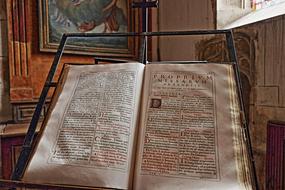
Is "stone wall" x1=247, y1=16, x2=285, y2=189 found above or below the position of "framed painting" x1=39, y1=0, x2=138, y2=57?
below

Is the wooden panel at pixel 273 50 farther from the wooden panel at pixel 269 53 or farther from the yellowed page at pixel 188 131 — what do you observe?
the yellowed page at pixel 188 131

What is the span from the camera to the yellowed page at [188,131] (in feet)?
2.10

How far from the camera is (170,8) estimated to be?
270 cm

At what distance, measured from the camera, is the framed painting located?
8.54 feet

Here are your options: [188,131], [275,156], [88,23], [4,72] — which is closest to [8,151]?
[4,72]

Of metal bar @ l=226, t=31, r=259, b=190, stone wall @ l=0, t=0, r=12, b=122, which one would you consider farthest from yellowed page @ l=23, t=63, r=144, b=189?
stone wall @ l=0, t=0, r=12, b=122

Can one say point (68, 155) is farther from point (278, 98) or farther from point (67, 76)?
point (278, 98)

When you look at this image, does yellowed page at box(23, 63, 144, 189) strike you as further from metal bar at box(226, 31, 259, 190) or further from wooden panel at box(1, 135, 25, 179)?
wooden panel at box(1, 135, 25, 179)

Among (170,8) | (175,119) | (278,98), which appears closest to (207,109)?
(175,119)

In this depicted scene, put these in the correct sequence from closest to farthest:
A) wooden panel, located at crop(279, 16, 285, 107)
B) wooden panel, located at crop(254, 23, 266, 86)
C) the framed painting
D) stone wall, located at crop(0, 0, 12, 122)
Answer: wooden panel, located at crop(279, 16, 285, 107)
wooden panel, located at crop(254, 23, 266, 86)
stone wall, located at crop(0, 0, 12, 122)
the framed painting

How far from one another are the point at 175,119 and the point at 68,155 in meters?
0.25

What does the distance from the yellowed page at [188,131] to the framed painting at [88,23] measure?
6.56 feet

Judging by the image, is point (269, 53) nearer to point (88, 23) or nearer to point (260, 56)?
point (260, 56)

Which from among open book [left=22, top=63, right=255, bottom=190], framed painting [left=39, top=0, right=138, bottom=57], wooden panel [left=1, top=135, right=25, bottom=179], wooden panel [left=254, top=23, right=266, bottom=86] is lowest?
wooden panel [left=1, top=135, right=25, bottom=179]
